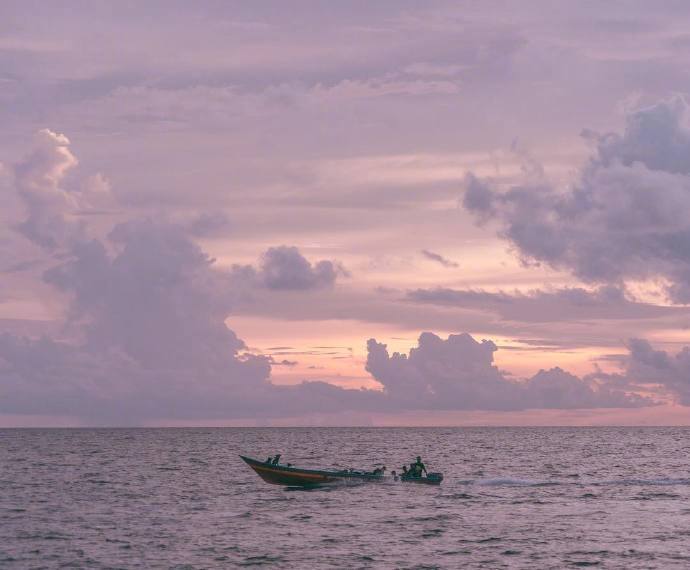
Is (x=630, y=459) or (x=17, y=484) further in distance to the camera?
(x=630, y=459)

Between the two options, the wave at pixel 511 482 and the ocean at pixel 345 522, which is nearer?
the ocean at pixel 345 522

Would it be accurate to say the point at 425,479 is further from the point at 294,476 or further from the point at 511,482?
the point at 294,476

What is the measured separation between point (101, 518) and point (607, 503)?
1668 inches

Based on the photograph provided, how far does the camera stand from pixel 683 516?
7081 cm

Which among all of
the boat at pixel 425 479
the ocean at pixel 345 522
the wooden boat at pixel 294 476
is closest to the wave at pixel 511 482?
the ocean at pixel 345 522

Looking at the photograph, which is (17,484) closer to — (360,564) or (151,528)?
(151,528)

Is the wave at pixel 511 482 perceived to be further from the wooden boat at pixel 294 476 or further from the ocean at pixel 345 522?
the wooden boat at pixel 294 476

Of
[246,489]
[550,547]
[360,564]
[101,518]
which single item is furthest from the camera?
[246,489]

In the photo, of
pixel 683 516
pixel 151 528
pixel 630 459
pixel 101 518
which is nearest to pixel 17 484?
pixel 101 518

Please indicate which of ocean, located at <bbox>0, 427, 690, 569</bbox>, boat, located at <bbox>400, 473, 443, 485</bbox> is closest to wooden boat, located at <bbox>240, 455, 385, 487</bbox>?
ocean, located at <bbox>0, 427, 690, 569</bbox>

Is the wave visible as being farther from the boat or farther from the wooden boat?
the wooden boat

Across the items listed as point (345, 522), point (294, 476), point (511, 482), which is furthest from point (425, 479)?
point (345, 522)

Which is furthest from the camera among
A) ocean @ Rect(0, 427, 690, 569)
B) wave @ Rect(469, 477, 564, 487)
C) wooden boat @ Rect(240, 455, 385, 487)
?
wave @ Rect(469, 477, 564, 487)

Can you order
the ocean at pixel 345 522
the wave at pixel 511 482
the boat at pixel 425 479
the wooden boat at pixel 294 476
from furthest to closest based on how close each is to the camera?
the wave at pixel 511 482, the boat at pixel 425 479, the wooden boat at pixel 294 476, the ocean at pixel 345 522
